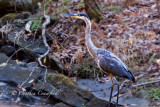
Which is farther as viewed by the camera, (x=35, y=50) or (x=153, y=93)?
(x=35, y=50)

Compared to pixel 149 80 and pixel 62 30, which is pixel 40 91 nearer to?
pixel 149 80

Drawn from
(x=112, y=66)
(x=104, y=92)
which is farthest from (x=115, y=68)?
(x=104, y=92)

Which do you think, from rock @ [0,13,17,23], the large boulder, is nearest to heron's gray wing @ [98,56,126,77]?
rock @ [0,13,17,23]

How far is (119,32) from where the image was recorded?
837cm

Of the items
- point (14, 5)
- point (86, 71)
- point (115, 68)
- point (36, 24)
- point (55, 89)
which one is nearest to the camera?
point (115, 68)

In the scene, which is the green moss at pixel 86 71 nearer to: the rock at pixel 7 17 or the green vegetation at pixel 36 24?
the green vegetation at pixel 36 24

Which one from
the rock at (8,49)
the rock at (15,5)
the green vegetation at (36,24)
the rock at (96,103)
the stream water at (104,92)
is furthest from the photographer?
the rock at (15,5)

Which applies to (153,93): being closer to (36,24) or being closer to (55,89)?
(55,89)

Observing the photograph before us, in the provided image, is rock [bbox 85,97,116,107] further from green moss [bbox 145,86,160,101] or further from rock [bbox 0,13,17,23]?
rock [bbox 0,13,17,23]

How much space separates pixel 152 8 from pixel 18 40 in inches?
206

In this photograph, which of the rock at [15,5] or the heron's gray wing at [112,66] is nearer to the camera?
the heron's gray wing at [112,66]

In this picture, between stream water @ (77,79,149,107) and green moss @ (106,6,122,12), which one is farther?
green moss @ (106,6,122,12)

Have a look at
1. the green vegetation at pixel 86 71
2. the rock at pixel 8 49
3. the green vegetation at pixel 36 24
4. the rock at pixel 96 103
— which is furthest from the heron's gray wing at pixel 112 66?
the green vegetation at pixel 36 24

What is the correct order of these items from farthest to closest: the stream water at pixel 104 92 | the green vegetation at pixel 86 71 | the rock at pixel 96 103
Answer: the green vegetation at pixel 86 71 < the stream water at pixel 104 92 < the rock at pixel 96 103
